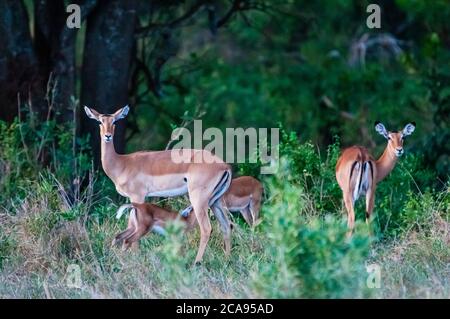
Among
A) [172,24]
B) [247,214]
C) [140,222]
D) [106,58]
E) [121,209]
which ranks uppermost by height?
[172,24]

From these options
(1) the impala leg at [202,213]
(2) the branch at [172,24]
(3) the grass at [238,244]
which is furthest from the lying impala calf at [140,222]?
(2) the branch at [172,24]

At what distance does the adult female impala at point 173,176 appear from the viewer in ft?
31.8

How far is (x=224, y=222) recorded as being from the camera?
9.95 m

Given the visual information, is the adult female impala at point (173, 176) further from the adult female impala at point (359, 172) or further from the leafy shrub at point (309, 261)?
the leafy shrub at point (309, 261)

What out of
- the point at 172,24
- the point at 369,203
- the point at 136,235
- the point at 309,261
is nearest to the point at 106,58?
the point at 172,24

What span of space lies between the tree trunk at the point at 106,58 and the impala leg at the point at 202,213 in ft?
8.71

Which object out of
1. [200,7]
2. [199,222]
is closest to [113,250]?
[199,222]

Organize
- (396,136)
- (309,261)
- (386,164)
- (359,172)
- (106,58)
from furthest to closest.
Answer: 1. (106,58)
2. (386,164)
3. (396,136)
4. (359,172)
5. (309,261)

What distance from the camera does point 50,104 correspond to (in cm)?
1199

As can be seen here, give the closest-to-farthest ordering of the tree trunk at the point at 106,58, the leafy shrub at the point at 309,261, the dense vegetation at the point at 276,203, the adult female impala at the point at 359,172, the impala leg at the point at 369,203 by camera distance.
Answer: the leafy shrub at the point at 309,261, the dense vegetation at the point at 276,203, the adult female impala at the point at 359,172, the impala leg at the point at 369,203, the tree trunk at the point at 106,58

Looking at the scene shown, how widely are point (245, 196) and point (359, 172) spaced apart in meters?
1.07

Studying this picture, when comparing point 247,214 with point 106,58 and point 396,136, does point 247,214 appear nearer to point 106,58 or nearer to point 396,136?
point 396,136

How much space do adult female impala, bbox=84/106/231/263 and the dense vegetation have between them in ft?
0.71

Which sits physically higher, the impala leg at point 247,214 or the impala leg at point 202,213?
the impala leg at point 202,213
